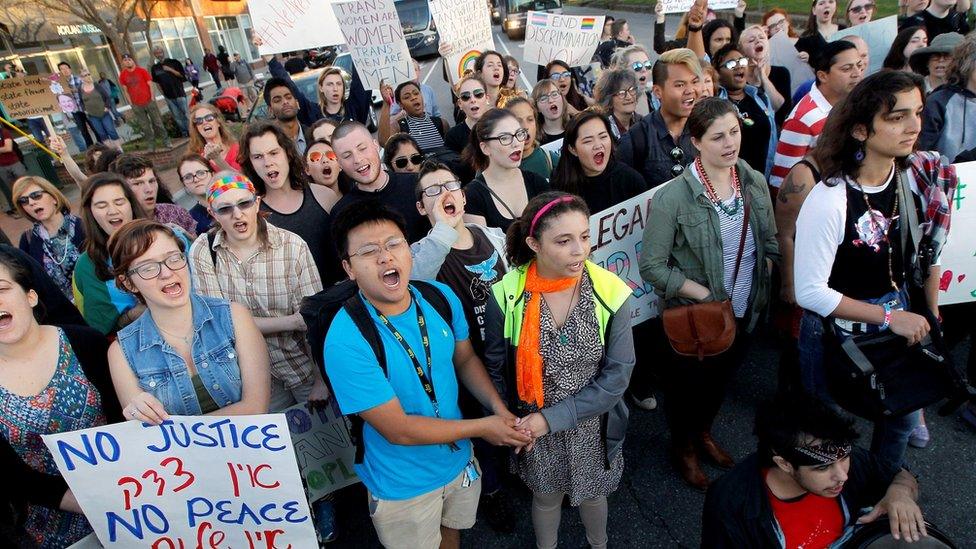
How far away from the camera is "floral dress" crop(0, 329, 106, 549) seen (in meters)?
2.06

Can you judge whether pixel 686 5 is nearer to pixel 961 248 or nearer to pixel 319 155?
pixel 961 248

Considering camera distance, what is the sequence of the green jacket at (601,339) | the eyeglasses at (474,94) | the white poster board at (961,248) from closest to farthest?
the green jacket at (601,339) < the white poster board at (961,248) < the eyeglasses at (474,94)

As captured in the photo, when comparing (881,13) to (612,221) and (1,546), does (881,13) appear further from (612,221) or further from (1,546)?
(1,546)

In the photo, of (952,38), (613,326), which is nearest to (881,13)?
(952,38)

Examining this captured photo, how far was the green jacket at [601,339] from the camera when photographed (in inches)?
86.5

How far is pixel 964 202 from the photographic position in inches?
116

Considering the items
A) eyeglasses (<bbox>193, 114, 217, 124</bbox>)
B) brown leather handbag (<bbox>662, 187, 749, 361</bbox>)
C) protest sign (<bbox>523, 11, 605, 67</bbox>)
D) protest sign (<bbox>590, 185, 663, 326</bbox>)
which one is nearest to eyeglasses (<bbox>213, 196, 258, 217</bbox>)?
protest sign (<bbox>590, 185, 663, 326</bbox>)

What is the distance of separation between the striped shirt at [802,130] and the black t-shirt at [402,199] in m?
2.45

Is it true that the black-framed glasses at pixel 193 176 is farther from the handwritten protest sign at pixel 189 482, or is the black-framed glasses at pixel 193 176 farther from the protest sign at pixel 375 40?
the protest sign at pixel 375 40

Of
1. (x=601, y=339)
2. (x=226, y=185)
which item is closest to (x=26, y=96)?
(x=226, y=185)

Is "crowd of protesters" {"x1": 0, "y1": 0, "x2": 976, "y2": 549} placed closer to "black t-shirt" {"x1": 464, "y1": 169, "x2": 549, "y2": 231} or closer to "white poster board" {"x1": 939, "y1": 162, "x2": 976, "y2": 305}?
"black t-shirt" {"x1": 464, "y1": 169, "x2": 549, "y2": 231}

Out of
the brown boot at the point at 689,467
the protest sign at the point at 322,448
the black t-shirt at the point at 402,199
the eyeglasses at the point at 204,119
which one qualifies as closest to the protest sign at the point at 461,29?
the eyeglasses at the point at 204,119

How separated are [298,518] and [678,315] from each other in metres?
1.93

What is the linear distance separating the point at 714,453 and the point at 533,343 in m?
1.62
